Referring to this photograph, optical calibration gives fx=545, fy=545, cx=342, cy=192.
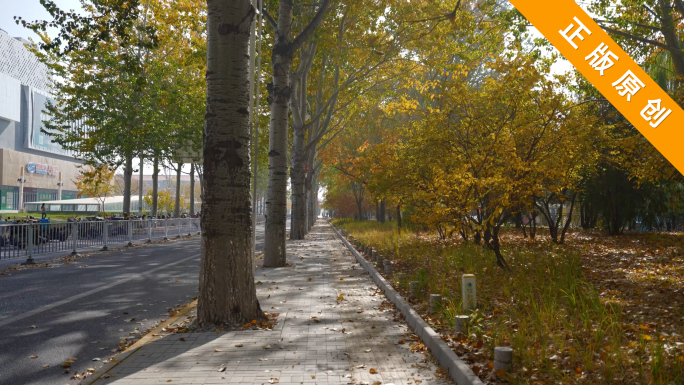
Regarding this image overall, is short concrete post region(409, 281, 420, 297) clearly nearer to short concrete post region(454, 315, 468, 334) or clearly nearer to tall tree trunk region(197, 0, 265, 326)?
short concrete post region(454, 315, 468, 334)

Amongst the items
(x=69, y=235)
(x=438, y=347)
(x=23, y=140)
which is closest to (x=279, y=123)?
(x=438, y=347)

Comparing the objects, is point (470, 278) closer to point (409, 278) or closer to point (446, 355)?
point (446, 355)

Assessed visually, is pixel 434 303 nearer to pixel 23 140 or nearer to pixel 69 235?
pixel 69 235

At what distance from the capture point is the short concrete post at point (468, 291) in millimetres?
7664

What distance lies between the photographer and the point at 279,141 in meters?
14.5

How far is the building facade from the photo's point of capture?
238 feet

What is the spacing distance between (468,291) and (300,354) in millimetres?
2847

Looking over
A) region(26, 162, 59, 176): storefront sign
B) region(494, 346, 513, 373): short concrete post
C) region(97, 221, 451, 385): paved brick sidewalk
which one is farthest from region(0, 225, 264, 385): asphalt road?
region(26, 162, 59, 176): storefront sign

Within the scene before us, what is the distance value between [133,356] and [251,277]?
2021 millimetres

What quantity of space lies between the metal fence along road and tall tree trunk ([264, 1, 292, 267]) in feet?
24.8

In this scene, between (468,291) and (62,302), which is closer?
(468,291)

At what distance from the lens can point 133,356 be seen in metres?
6.07

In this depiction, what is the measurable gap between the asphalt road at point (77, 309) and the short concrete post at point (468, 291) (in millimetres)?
4483

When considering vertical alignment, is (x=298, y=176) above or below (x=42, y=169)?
below
